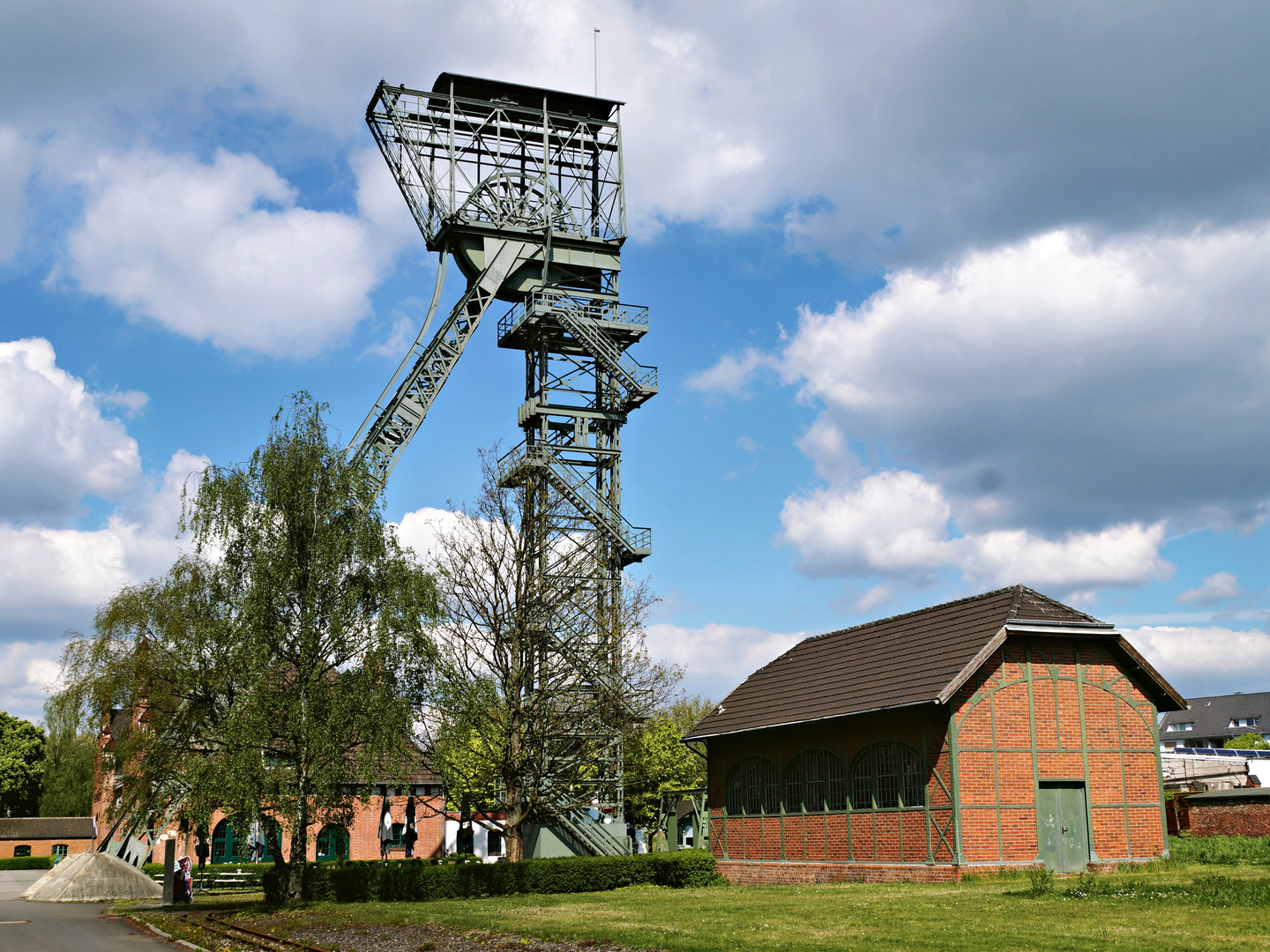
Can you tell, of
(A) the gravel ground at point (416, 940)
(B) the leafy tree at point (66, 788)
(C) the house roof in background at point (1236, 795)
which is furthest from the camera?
(B) the leafy tree at point (66, 788)

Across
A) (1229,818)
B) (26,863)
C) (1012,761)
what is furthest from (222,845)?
(1229,818)

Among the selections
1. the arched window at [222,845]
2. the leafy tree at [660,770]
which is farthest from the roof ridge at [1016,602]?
the arched window at [222,845]

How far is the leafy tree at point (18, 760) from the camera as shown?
7500cm

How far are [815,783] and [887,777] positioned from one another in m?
3.04

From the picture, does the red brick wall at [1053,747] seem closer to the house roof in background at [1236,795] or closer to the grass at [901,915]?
the grass at [901,915]

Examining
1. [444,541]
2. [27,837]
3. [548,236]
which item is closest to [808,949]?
[444,541]

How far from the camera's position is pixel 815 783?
95.8 feet

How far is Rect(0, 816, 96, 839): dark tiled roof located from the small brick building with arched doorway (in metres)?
56.1

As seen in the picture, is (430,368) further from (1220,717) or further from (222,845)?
(1220,717)

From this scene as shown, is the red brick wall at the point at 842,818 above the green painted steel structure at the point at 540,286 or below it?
below

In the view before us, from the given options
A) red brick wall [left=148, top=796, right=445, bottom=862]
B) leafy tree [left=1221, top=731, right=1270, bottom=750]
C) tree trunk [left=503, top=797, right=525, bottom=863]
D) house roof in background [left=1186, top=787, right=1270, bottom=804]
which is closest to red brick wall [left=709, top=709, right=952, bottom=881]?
tree trunk [left=503, top=797, right=525, bottom=863]

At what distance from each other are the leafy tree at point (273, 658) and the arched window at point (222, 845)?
24088mm

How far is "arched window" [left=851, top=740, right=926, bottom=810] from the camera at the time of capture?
25.7m

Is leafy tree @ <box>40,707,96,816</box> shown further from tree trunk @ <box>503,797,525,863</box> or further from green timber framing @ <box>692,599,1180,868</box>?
green timber framing @ <box>692,599,1180,868</box>
